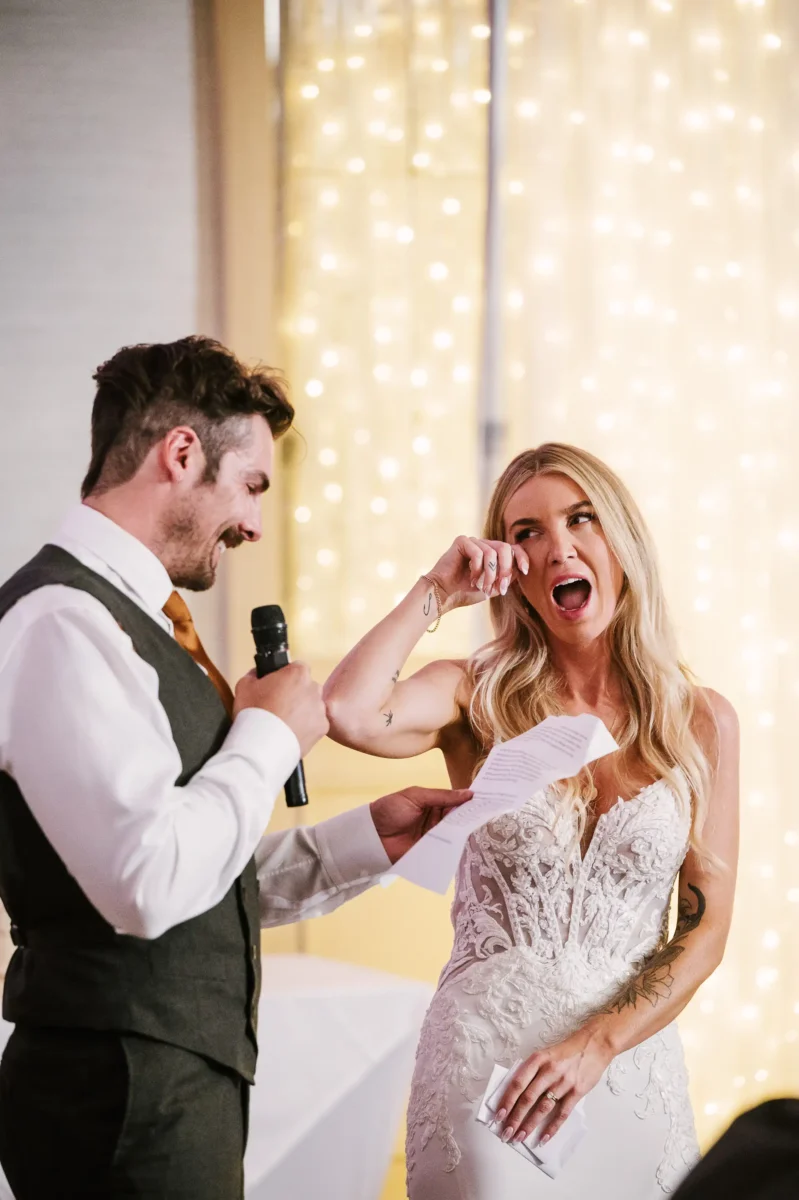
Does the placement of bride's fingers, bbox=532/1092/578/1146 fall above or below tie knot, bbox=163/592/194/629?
below

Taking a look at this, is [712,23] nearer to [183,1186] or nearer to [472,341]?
[472,341]

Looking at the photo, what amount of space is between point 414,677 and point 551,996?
61cm

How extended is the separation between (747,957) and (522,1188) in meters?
1.96

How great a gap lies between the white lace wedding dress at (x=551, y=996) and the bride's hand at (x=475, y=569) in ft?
1.27

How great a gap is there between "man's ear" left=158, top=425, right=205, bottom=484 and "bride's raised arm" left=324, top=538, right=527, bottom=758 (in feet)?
2.18

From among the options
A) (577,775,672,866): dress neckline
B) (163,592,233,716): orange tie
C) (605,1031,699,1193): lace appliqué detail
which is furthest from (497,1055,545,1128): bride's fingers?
(163,592,233,716): orange tie

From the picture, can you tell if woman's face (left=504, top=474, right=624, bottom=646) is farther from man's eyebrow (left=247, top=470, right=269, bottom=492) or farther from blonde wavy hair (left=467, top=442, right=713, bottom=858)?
man's eyebrow (left=247, top=470, right=269, bottom=492)

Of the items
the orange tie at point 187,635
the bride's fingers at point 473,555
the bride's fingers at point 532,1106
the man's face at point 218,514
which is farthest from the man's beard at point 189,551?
the bride's fingers at point 532,1106

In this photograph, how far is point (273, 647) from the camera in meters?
1.48

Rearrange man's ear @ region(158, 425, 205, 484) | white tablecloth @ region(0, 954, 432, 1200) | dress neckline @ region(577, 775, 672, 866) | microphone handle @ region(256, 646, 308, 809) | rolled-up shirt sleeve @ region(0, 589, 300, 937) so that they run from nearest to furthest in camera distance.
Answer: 1. rolled-up shirt sleeve @ region(0, 589, 300, 937)
2. man's ear @ region(158, 425, 205, 484)
3. microphone handle @ region(256, 646, 308, 809)
4. dress neckline @ region(577, 775, 672, 866)
5. white tablecloth @ region(0, 954, 432, 1200)

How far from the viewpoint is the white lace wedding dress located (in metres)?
1.74

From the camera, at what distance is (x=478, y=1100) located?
5.70 feet

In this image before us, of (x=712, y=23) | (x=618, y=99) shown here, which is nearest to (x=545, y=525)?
(x=618, y=99)

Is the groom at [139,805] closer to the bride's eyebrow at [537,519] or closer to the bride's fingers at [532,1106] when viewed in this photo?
the bride's fingers at [532,1106]
